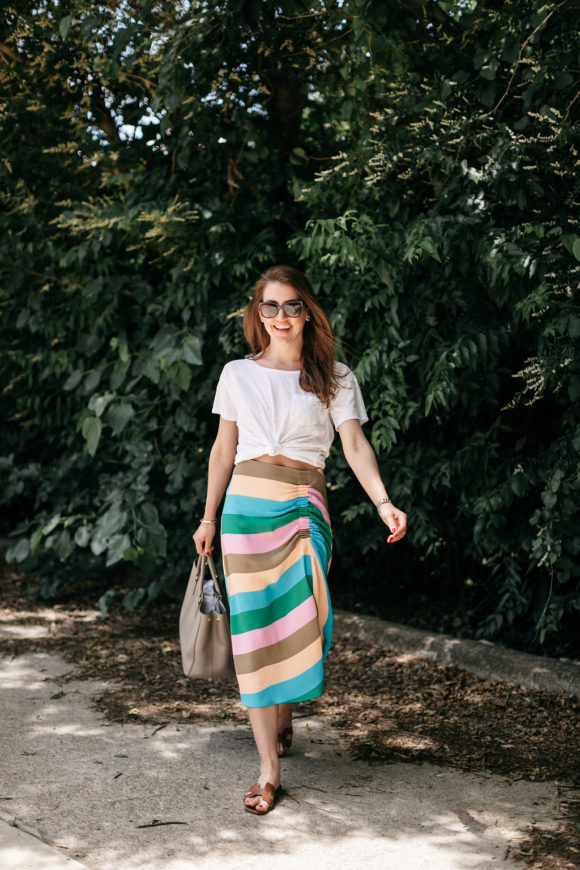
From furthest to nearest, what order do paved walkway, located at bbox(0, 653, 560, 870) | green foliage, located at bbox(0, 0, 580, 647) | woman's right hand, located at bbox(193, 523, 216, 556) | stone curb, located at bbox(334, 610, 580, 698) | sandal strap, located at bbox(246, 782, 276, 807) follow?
stone curb, located at bbox(334, 610, 580, 698)
green foliage, located at bbox(0, 0, 580, 647)
woman's right hand, located at bbox(193, 523, 216, 556)
sandal strap, located at bbox(246, 782, 276, 807)
paved walkway, located at bbox(0, 653, 560, 870)

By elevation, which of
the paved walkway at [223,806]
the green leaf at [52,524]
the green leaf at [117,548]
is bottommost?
the paved walkway at [223,806]

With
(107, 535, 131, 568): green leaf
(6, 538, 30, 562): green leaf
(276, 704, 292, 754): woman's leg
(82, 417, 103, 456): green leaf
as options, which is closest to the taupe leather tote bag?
(276, 704, 292, 754): woman's leg

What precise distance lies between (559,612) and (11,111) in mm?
4164

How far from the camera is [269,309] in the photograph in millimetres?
3279

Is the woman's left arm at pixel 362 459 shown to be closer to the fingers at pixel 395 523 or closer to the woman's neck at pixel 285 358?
the fingers at pixel 395 523

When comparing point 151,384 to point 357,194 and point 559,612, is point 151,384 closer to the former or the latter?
point 357,194

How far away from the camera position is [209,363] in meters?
5.40

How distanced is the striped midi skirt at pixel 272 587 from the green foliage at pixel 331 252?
1.11m

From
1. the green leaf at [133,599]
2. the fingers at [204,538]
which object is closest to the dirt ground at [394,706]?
the green leaf at [133,599]

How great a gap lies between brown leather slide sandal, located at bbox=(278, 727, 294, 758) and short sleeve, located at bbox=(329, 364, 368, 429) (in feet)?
4.21

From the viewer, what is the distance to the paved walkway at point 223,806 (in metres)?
2.72

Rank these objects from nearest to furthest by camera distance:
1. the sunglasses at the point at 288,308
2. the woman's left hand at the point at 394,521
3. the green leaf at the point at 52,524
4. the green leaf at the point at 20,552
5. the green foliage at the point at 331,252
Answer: the woman's left hand at the point at 394,521, the sunglasses at the point at 288,308, the green foliage at the point at 331,252, the green leaf at the point at 52,524, the green leaf at the point at 20,552

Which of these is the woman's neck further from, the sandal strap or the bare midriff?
the sandal strap

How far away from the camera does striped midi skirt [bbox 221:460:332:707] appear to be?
315cm
